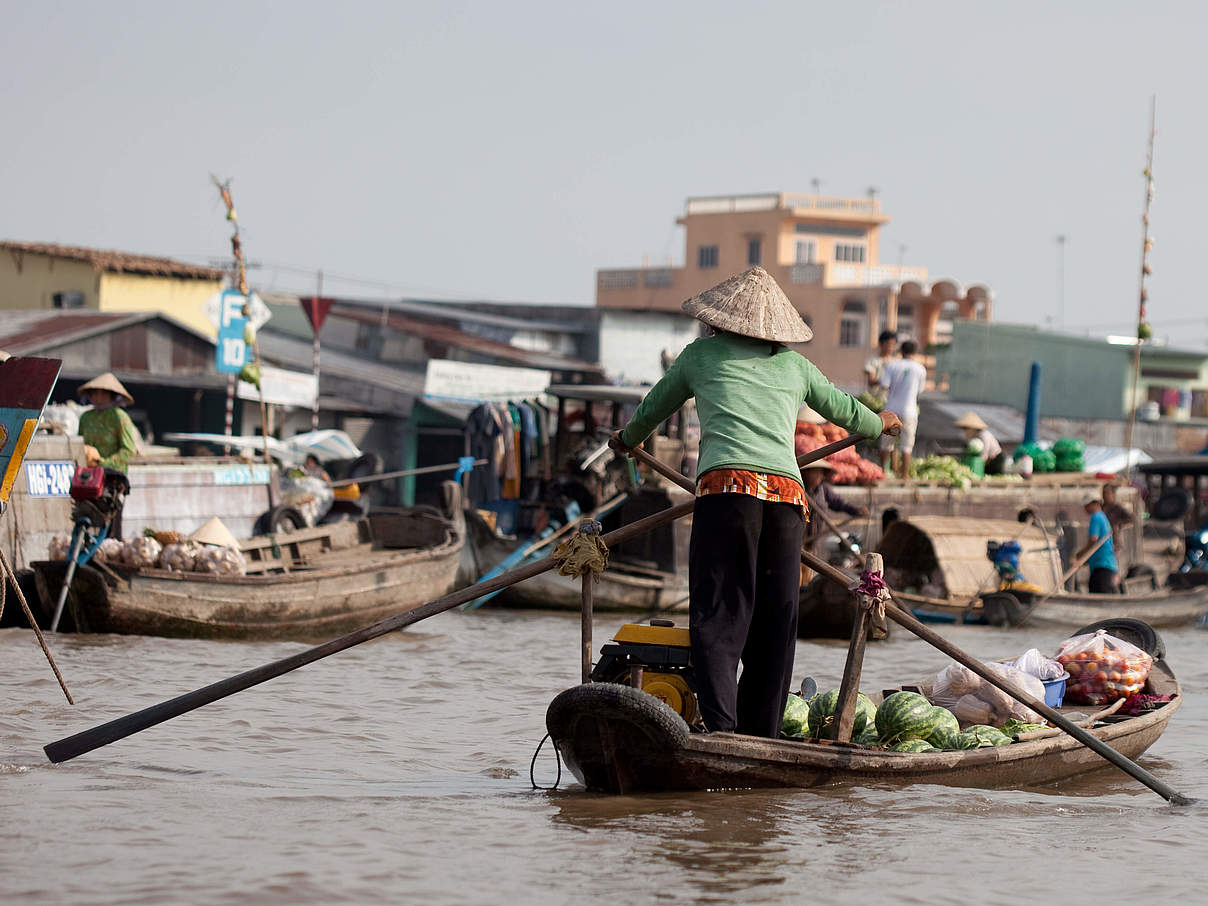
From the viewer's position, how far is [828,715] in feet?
19.4

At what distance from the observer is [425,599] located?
13.0m

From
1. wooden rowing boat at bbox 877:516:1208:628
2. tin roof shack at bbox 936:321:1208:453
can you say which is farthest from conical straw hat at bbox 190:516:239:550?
tin roof shack at bbox 936:321:1208:453

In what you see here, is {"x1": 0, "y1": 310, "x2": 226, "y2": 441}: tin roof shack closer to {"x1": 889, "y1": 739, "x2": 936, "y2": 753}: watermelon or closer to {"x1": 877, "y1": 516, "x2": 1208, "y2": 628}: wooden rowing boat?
{"x1": 877, "y1": 516, "x2": 1208, "y2": 628}: wooden rowing boat

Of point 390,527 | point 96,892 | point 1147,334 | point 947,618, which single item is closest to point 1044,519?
point 1147,334

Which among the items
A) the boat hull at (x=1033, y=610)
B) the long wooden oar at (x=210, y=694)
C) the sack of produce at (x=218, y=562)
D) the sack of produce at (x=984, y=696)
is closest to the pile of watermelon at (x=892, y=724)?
the sack of produce at (x=984, y=696)

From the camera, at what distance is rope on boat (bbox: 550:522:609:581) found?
5.26 meters

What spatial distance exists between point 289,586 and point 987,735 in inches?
249

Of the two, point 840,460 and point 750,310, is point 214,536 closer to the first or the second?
point 840,460

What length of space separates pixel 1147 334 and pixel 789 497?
464 inches

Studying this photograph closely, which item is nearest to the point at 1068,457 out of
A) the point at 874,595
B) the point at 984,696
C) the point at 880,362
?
the point at 880,362

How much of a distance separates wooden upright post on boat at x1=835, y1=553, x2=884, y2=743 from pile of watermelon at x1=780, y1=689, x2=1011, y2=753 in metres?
0.28

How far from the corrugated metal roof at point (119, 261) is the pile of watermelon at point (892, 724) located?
2206 cm

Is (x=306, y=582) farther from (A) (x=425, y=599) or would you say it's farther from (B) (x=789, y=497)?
(B) (x=789, y=497)

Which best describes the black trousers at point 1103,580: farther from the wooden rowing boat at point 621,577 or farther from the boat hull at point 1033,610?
the wooden rowing boat at point 621,577
